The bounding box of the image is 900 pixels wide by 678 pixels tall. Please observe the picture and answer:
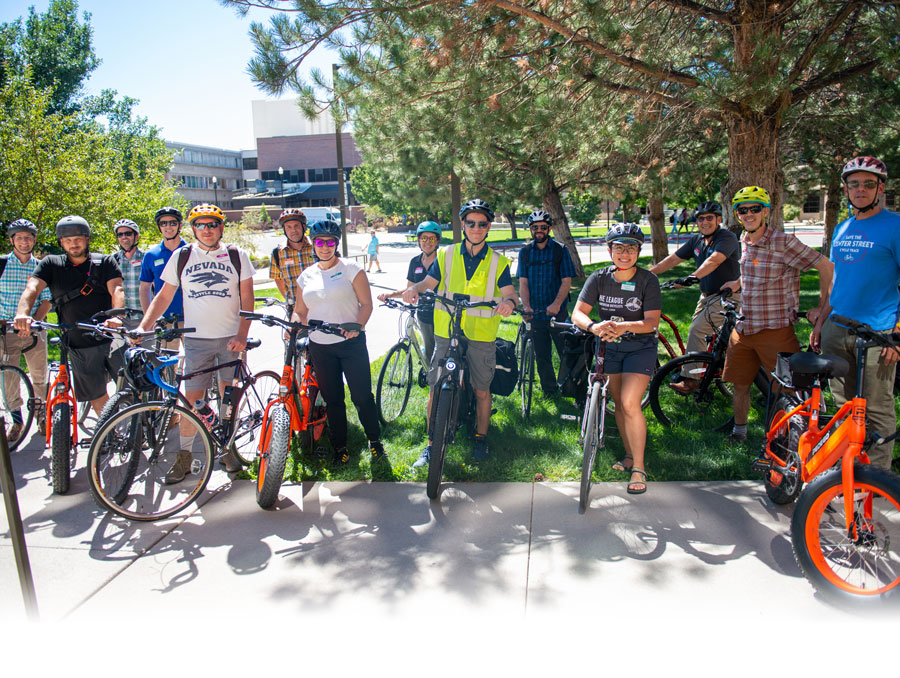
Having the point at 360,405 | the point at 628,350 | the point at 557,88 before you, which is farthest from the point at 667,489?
the point at 557,88

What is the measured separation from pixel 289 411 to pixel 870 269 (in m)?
4.10

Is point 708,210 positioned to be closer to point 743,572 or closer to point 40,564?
point 743,572

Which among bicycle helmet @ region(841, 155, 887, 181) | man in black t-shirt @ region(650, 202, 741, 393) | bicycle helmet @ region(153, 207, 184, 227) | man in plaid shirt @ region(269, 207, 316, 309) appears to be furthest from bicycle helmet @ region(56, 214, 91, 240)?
bicycle helmet @ region(841, 155, 887, 181)

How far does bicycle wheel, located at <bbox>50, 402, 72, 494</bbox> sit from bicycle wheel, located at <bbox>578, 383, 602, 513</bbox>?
12.0 ft

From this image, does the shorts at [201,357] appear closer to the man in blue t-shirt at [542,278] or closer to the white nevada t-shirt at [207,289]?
the white nevada t-shirt at [207,289]

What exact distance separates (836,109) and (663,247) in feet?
29.0

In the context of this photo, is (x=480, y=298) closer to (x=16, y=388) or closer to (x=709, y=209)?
(x=709, y=209)

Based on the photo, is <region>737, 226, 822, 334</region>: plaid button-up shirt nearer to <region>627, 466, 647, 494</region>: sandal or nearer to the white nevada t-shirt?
<region>627, 466, 647, 494</region>: sandal

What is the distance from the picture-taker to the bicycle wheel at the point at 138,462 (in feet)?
14.3

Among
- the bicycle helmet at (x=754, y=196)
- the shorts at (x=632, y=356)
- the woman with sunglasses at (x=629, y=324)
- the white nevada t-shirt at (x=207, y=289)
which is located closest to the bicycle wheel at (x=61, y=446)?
the white nevada t-shirt at (x=207, y=289)

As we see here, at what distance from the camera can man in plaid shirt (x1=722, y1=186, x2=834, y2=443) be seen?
489 centimetres

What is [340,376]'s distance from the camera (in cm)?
539

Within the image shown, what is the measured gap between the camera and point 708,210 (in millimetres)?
6082

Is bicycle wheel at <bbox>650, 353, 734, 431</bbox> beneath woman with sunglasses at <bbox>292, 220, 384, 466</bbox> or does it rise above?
beneath
